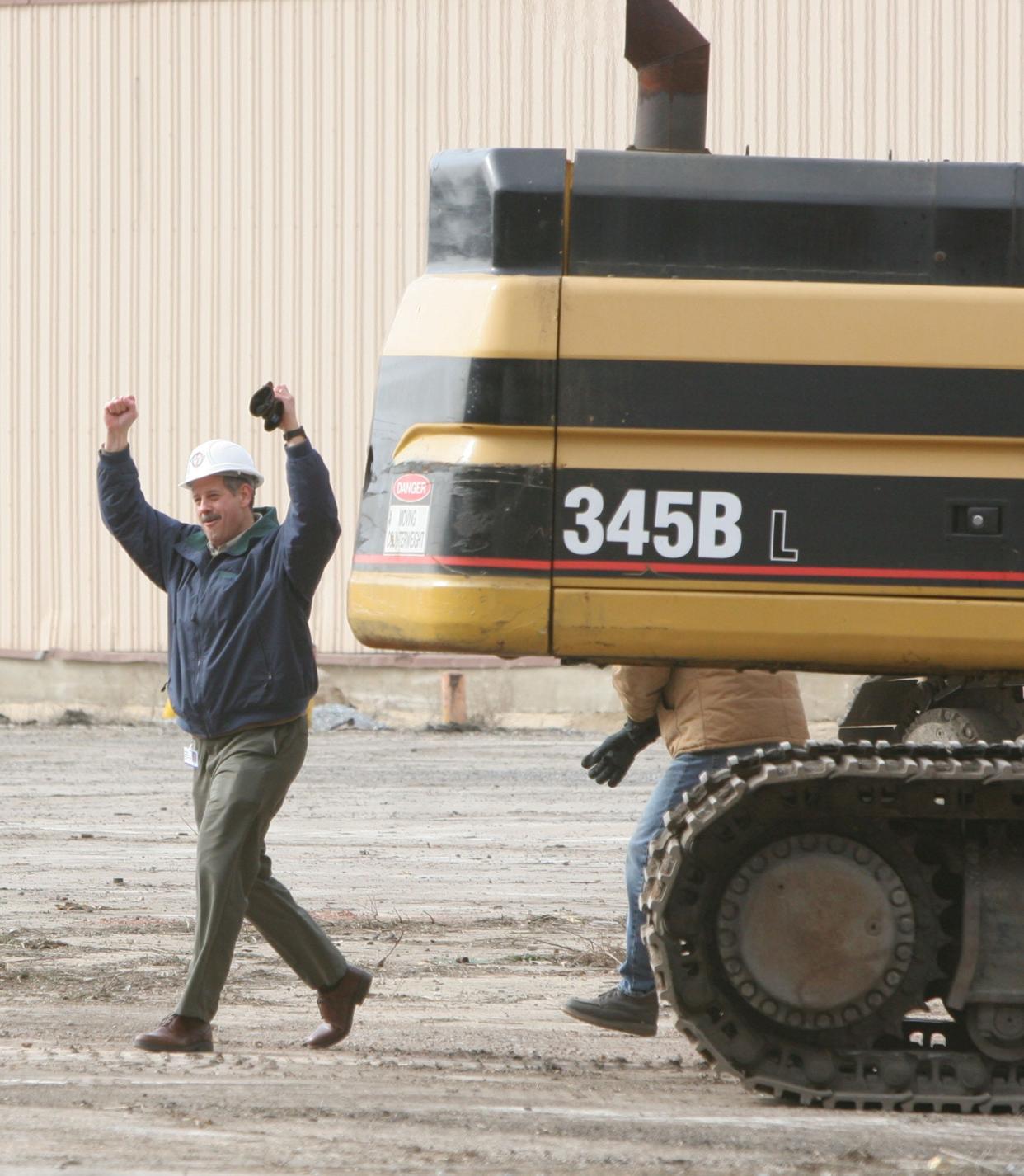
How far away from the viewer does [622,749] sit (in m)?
6.83

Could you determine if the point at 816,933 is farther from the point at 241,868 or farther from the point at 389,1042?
the point at 241,868

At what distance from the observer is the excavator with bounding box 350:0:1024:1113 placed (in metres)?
5.50

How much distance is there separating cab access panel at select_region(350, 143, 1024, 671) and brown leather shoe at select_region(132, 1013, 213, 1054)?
1551 millimetres

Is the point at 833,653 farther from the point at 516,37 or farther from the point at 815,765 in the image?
the point at 516,37

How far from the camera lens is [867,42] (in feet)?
65.9

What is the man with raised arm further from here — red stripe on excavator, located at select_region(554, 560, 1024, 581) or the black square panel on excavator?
the black square panel on excavator

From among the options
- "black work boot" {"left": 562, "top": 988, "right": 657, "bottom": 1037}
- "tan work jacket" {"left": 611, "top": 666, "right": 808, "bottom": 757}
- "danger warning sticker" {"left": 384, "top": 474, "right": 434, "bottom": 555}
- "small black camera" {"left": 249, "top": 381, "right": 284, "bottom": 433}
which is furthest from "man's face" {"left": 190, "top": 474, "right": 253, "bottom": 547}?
"black work boot" {"left": 562, "top": 988, "right": 657, "bottom": 1037}

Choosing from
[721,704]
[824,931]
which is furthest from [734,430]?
[824,931]

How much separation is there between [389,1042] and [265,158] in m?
16.3

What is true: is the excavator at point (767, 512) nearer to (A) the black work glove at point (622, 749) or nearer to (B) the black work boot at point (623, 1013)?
(B) the black work boot at point (623, 1013)

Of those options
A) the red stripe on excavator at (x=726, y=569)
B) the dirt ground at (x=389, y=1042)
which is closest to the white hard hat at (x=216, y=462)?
the red stripe on excavator at (x=726, y=569)

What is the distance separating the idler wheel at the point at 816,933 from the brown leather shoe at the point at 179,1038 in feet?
5.70

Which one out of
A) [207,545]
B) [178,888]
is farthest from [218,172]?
[207,545]

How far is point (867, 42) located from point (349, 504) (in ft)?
24.3
